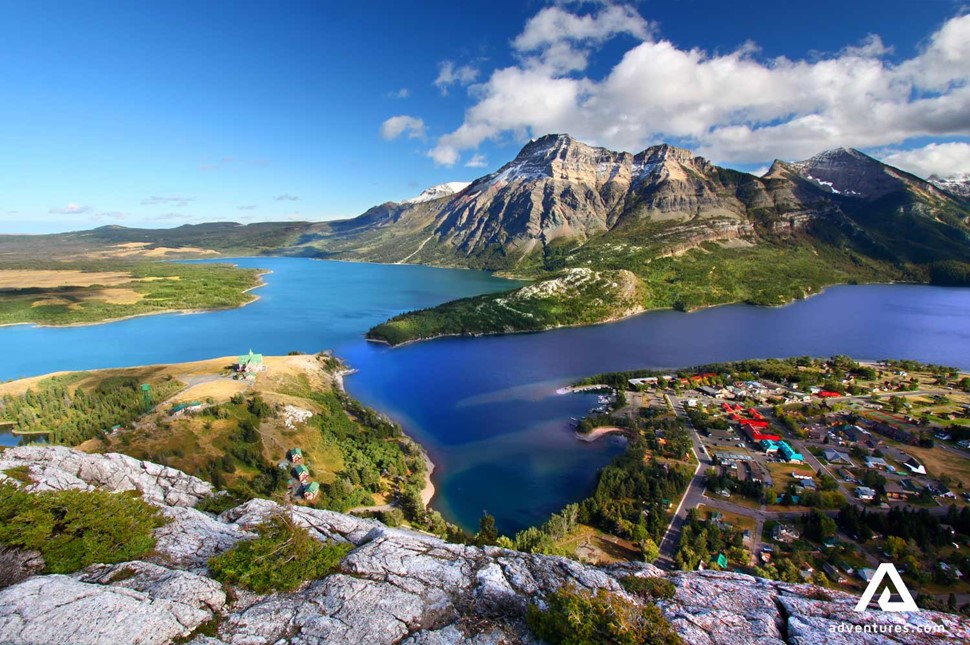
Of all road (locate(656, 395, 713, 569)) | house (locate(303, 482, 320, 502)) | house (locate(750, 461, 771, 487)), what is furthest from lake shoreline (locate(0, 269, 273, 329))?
house (locate(750, 461, 771, 487))

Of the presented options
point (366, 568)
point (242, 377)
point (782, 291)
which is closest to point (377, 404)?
point (242, 377)

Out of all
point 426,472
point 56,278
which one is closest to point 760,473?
point 426,472

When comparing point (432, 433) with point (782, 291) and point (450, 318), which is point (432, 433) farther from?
point (782, 291)

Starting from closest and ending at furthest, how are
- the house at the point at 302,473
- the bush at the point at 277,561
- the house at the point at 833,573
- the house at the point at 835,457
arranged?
1. the bush at the point at 277,561
2. the house at the point at 833,573
3. the house at the point at 302,473
4. the house at the point at 835,457

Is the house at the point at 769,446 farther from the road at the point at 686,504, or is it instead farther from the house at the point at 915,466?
the house at the point at 915,466

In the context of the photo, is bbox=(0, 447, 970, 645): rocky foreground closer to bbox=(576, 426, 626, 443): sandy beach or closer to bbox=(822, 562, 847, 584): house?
bbox=(822, 562, 847, 584): house

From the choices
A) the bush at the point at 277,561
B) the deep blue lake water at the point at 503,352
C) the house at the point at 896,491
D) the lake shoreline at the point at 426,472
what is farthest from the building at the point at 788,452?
the bush at the point at 277,561
